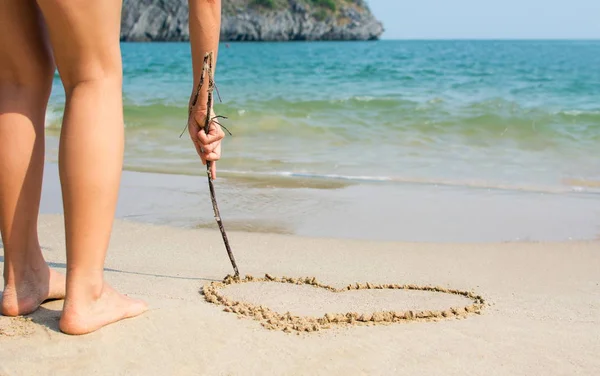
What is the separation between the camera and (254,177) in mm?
5395

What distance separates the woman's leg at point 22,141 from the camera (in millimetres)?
1993

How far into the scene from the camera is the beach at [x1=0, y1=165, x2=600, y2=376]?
191 cm

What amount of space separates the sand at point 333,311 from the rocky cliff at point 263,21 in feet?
278

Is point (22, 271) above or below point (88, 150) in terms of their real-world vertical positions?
below

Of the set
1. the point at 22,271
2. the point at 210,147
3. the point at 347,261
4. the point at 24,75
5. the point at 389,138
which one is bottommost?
the point at 389,138

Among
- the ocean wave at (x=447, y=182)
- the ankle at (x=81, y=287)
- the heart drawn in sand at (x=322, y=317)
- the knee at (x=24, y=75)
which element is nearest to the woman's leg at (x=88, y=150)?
the ankle at (x=81, y=287)

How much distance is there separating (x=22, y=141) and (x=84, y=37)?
0.37 m

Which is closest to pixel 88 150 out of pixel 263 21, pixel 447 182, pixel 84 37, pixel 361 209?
pixel 84 37

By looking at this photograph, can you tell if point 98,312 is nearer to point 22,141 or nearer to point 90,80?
point 22,141

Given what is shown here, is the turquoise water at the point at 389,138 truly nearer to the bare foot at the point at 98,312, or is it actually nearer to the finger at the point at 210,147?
the finger at the point at 210,147

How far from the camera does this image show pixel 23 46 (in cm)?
200

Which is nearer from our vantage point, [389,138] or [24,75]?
[24,75]

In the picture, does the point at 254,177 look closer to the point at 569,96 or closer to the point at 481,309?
the point at 481,309

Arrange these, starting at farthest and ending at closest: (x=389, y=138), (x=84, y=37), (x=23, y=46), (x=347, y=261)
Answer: (x=389, y=138) → (x=347, y=261) → (x=23, y=46) → (x=84, y=37)
